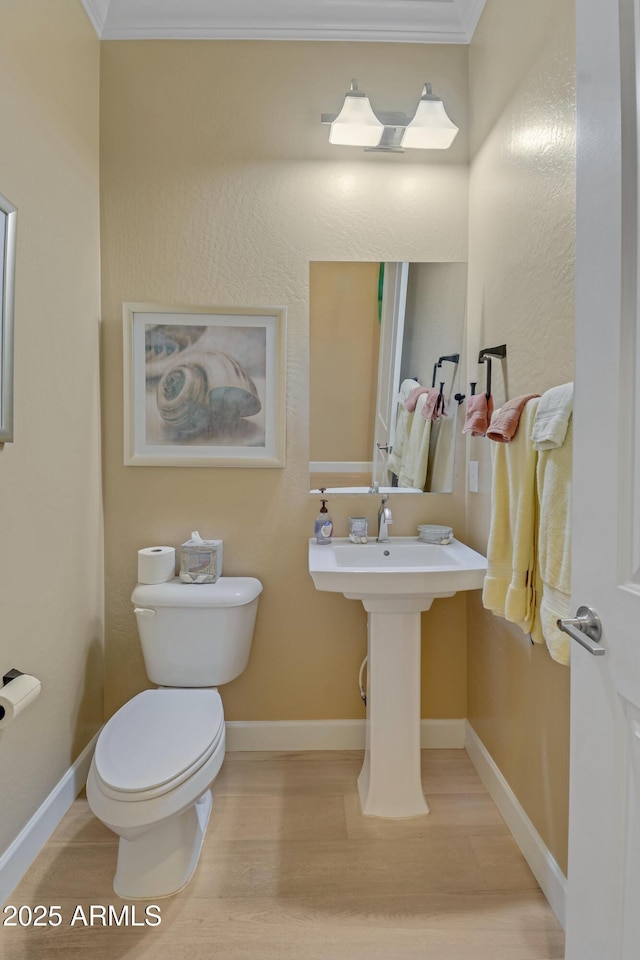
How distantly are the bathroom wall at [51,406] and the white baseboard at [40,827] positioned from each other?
0.03 m

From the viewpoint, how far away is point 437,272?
7.20ft

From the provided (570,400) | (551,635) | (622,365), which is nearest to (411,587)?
(551,635)

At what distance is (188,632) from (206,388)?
2.99 feet

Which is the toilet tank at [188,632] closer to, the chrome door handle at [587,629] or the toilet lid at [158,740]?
the toilet lid at [158,740]

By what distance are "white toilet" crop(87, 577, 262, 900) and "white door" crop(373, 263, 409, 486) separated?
0.77 m

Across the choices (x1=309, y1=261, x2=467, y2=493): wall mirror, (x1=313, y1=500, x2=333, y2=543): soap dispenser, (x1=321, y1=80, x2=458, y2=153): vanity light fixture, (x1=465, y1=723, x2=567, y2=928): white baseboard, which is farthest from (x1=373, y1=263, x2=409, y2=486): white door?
(x1=465, y1=723, x2=567, y2=928): white baseboard

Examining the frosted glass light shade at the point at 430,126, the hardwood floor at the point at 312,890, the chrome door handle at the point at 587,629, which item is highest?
the frosted glass light shade at the point at 430,126

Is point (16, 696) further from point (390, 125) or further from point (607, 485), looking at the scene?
point (390, 125)

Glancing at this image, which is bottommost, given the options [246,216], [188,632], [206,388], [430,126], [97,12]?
[188,632]

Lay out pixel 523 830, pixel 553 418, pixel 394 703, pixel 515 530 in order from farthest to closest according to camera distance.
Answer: pixel 394 703 → pixel 523 830 → pixel 515 530 → pixel 553 418

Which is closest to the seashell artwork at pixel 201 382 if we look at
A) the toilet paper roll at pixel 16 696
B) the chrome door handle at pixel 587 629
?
the toilet paper roll at pixel 16 696

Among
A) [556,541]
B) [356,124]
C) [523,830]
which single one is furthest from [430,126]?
[523,830]

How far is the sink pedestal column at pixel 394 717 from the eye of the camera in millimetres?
1854

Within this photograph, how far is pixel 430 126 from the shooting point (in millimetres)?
1995
